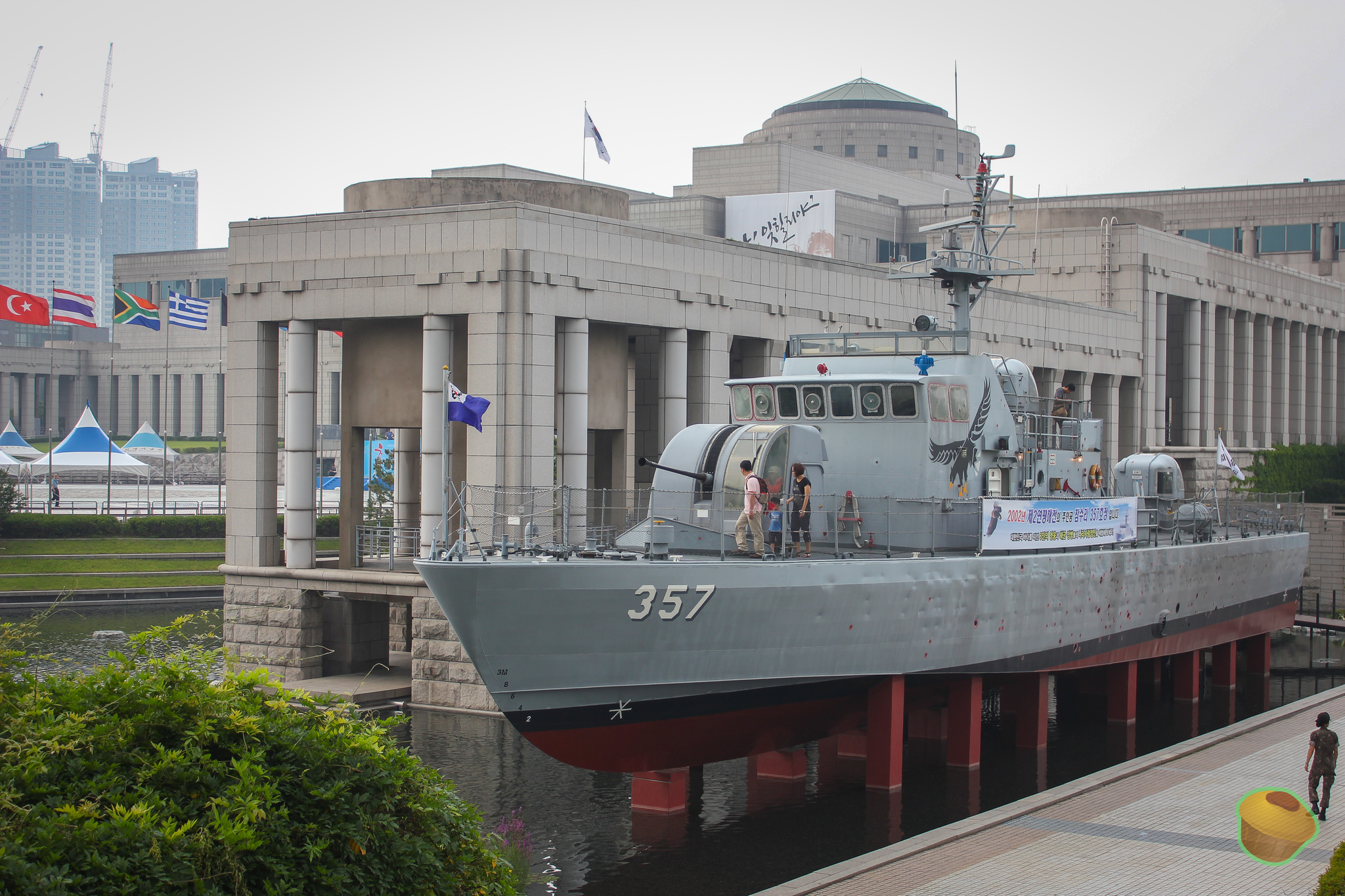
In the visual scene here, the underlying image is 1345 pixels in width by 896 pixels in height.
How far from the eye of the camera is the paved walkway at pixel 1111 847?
1486 centimetres

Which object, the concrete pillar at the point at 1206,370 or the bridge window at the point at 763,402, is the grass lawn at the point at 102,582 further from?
the concrete pillar at the point at 1206,370

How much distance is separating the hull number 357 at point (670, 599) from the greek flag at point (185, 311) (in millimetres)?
46428

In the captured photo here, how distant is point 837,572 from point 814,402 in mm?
4515

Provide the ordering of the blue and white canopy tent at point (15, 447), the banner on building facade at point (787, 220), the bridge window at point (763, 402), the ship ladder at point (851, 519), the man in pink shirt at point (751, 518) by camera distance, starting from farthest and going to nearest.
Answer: the blue and white canopy tent at point (15, 447), the banner on building facade at point (787, 220), the bridge window at point (763, 402), the ship ladder at point (851, 519), the man in pink shirt at point (751, 518)

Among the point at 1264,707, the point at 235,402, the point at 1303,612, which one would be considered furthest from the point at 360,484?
the point at 1303,612

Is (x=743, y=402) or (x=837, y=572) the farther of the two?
(x=743, y=402)

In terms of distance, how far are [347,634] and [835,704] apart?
1617 centimetres

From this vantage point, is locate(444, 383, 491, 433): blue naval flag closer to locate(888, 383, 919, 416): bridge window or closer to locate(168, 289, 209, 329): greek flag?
locate(888, 383, 919, 416): bridge window

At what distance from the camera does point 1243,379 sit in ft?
222

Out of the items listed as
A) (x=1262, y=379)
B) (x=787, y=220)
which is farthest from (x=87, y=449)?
(x=1262, y=379)

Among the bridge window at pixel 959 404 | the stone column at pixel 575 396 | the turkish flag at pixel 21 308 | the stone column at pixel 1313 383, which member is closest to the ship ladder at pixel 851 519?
the bridge window at pixel 959 404

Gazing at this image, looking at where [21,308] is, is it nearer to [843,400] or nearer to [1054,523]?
[843,400]

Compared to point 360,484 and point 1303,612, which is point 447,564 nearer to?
point 360,484

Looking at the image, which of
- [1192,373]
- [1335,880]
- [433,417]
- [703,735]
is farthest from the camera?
[1192,373]
